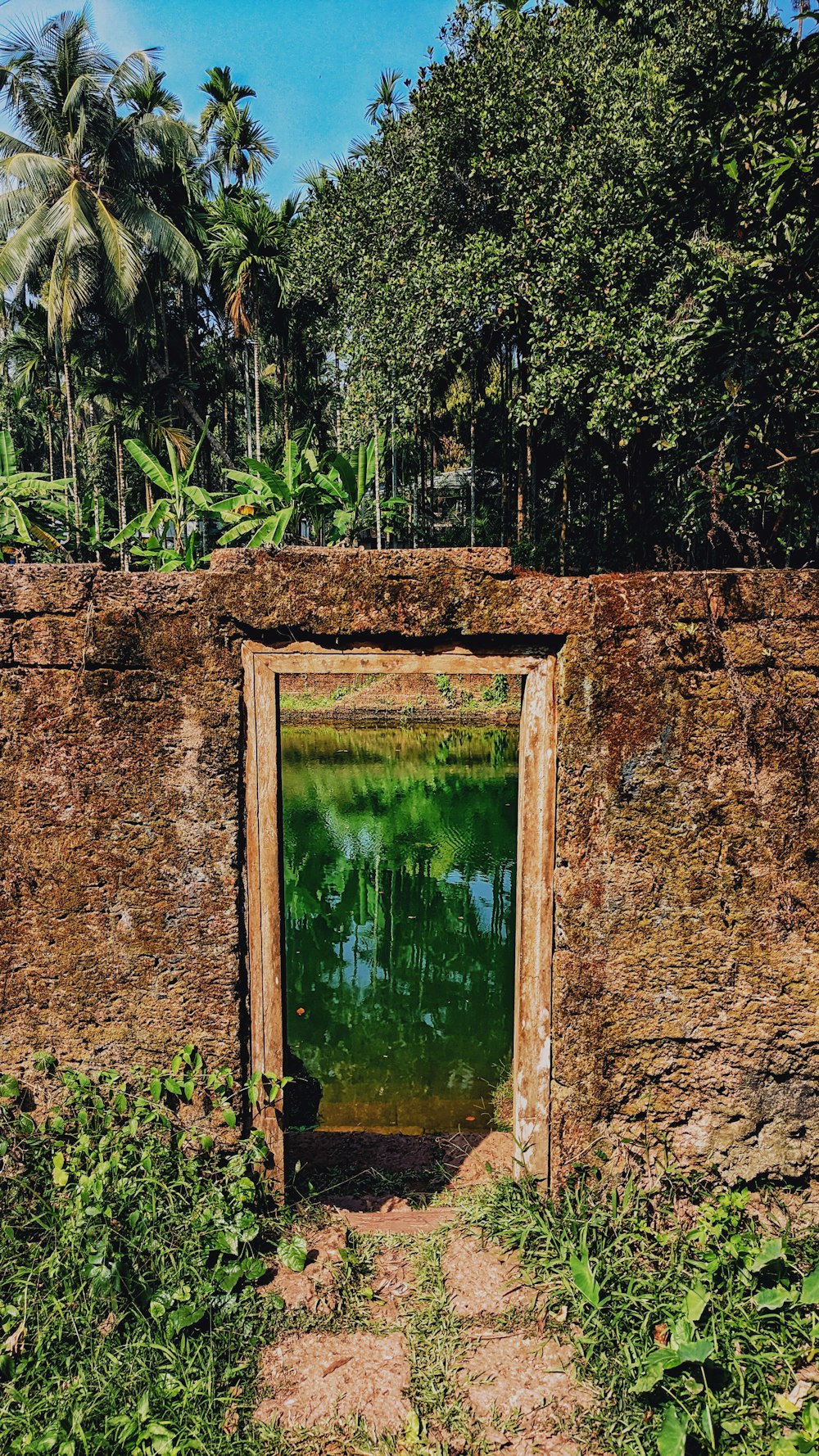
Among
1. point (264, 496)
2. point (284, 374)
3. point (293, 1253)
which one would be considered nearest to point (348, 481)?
point (264, 496)

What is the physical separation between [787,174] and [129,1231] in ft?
14.1

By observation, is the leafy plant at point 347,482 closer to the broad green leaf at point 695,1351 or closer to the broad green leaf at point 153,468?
the broad green leaf at point 153,468

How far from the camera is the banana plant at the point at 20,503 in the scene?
18.1 feet

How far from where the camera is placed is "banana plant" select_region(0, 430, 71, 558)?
18.1ft

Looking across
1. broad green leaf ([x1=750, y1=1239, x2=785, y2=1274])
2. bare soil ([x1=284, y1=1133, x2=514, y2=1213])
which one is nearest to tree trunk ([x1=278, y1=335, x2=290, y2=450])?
bare soil ([x1=284, y1=1133, x2=514, y2=1213])

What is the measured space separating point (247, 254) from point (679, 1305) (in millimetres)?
21299

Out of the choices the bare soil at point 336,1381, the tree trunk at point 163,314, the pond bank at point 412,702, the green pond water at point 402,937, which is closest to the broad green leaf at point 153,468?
the green pond water at point 402,937

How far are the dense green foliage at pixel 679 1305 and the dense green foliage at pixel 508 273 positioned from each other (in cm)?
265

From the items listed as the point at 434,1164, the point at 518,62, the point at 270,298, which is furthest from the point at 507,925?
the point at 270,298

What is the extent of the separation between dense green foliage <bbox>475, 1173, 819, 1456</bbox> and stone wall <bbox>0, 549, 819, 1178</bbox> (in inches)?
7.2

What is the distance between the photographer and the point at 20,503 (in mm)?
6012

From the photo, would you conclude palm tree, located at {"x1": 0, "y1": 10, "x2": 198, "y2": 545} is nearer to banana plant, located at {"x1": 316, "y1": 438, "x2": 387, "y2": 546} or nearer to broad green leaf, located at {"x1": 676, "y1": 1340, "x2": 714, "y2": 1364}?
banana plant, located at {"x1": 316, "y1": 438, "x2": 387, "y2": 546}

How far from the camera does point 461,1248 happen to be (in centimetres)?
303

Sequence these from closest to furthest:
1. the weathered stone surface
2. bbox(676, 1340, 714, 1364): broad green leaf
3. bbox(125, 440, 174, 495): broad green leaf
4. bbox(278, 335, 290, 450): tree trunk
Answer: bbox(676, 1340, 714, 1364): broad green leaf → the weathered stone surface → bbox(125, 440, 174, 495): broad green leaf → bbox(278, 335, 290, 450): tree trunk
